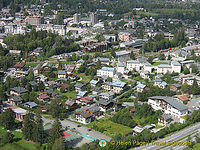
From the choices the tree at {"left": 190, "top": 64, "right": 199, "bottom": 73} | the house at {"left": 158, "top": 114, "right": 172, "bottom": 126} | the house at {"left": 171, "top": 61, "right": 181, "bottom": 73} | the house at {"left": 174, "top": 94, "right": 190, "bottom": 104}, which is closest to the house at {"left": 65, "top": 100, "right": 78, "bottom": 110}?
the house at {"left": 158, "top": 114, "right": 172, "bottom": 126}

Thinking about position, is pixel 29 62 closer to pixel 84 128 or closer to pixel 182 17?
pixel 84 128

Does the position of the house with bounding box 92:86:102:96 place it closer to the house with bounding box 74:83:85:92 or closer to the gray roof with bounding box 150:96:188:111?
the house with bounding box 74:83:85:92

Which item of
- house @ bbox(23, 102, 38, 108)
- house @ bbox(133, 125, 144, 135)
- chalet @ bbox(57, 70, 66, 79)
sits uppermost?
chalet @ bbox(57, 70, 66, 79)

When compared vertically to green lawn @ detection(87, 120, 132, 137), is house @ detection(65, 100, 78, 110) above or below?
above

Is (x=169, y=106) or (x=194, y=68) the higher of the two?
(x=194, y=68)

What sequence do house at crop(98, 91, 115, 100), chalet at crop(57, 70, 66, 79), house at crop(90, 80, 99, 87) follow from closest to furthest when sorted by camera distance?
house at crop(98, 91, 115, 100) < house at crop(90, 80, 99, 87) < chalet at crop(57, 70, 66, 79)

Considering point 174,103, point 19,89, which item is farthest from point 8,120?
point 174,103

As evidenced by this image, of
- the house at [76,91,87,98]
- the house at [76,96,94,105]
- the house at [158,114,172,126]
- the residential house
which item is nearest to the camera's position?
the house at [158,114,172,126]

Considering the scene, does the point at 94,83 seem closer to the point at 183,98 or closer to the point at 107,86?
the point at 107,86
